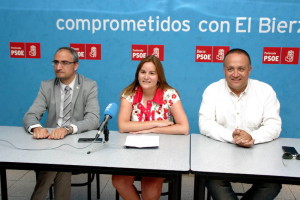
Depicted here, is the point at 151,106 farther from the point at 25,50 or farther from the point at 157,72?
the point at 25,50

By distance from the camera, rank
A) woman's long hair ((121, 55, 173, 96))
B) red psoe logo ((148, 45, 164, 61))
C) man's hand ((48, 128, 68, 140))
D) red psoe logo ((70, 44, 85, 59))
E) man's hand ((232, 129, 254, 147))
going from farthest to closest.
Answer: red psoe logo ((70, 44, 85, 59)), red psoe logo ((148, 45, 164, 61)), woman's long hair ((121, 55, 173, 96)), man's hand ((48, 128, 68, 140)), man's hand ((232, 129, 254, 147))

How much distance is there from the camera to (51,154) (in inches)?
76.9

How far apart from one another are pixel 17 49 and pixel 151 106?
2.04m

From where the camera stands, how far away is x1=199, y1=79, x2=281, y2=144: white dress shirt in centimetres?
240

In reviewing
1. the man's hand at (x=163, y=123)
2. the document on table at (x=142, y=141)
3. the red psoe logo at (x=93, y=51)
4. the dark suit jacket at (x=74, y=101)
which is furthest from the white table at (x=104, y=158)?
the red psoe logo at (x=93, y=51)

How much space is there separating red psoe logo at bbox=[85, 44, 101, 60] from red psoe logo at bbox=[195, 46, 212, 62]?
3.57 ft

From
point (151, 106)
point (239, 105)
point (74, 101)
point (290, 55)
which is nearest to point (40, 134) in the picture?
point (74, 101)

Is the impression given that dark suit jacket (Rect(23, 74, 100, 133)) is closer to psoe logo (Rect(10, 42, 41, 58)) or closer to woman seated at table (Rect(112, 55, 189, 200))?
woman seated at table (Rect(112, 55, 189, 200))

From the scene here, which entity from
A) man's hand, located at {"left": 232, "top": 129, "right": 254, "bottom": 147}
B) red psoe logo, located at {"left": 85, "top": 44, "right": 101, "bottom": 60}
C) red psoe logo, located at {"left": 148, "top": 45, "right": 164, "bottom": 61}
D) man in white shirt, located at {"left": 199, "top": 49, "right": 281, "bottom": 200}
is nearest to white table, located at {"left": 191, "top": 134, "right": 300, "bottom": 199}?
man's hand, located at {"left": 232, "top": 129, "right": 254, "bottom": 147}

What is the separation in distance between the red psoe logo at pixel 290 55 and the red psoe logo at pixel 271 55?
0.17 feet

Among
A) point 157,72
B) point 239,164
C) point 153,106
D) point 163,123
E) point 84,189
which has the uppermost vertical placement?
point 157,72

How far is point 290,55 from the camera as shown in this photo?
3.42 meters

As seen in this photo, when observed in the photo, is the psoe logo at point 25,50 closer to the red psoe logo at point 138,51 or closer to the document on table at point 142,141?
the red psoe logo at point 138,51

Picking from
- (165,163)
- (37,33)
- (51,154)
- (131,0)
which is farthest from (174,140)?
(37,33)
